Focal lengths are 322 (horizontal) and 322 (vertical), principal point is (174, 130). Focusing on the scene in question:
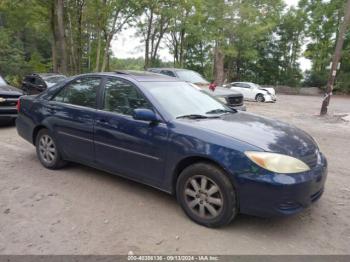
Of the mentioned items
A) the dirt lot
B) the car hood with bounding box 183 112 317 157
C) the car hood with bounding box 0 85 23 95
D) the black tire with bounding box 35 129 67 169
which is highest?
the car hood with bounding box 183 112 317 157

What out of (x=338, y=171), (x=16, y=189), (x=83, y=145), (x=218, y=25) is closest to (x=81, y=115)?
(x=83, y=145)

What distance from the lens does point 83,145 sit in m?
4.58

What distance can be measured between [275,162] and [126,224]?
1718mm

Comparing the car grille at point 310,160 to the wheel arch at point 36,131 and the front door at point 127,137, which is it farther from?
the wheel arch at point 36,131

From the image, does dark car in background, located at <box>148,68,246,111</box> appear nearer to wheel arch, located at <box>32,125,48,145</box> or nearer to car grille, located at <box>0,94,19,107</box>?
car grille, located at <box>0,94,19,107</box>

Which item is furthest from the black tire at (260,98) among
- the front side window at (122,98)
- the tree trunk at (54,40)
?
the front side window at (122,98)

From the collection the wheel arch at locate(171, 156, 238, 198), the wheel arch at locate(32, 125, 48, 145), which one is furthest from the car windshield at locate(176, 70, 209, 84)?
the wheel arch at locate(171, 156, 238, 198)

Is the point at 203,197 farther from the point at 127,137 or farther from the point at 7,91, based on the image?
the point at 7,91

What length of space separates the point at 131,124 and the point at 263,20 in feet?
95.6

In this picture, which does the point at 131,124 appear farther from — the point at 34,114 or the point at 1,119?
the point at 1,119

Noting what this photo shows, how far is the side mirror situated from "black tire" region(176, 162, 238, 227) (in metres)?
0.72

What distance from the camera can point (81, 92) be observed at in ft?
15.7

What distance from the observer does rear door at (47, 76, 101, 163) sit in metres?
4.52

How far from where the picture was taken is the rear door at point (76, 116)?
14.8ft
